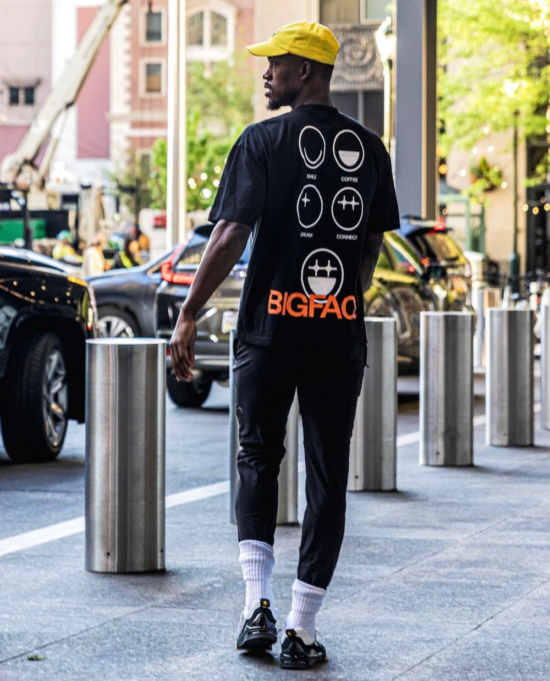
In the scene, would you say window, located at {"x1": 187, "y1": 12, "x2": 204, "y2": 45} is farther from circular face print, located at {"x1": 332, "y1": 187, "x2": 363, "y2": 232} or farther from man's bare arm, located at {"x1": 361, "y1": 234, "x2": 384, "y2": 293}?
circular face print, located at {"x1": 332, "y1": 187, "x2": 363, "y2": 232}

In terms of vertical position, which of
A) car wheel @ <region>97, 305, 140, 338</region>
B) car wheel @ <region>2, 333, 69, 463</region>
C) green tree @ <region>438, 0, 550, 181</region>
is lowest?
car wheel @ <region>2, 333, 69, 463</region>

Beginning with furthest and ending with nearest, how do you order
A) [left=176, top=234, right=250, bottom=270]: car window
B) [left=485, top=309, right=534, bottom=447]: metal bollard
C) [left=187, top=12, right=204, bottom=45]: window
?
[left=187, top=12, right=204, bottom=45]: window < [left=176, top=234, right=250, bottom=270]: car window < [left=485, top=309, right=534, bottom=447]: metal bollard

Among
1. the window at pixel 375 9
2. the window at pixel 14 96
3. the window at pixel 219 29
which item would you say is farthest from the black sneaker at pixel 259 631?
the window at pixel 14 96

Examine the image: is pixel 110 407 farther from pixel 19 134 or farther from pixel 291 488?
pixel 19 134

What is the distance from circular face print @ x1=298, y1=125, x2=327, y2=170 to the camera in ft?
14.8

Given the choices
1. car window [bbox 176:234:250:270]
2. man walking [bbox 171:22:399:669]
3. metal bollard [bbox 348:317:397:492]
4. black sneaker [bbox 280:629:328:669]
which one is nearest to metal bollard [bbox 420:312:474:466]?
metal bollard [bbox 348:317:397:492]

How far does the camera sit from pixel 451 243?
56.7 feet

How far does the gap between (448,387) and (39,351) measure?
101 inches

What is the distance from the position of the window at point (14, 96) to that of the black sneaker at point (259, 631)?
297 ft

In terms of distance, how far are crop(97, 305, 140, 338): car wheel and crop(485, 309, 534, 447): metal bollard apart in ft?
19.6

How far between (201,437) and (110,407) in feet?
17.1

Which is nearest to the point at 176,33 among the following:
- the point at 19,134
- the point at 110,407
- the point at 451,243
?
the point at 451,243

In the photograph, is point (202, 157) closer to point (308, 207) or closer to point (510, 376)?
point (510, 376)

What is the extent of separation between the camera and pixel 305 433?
4672 millimetres
